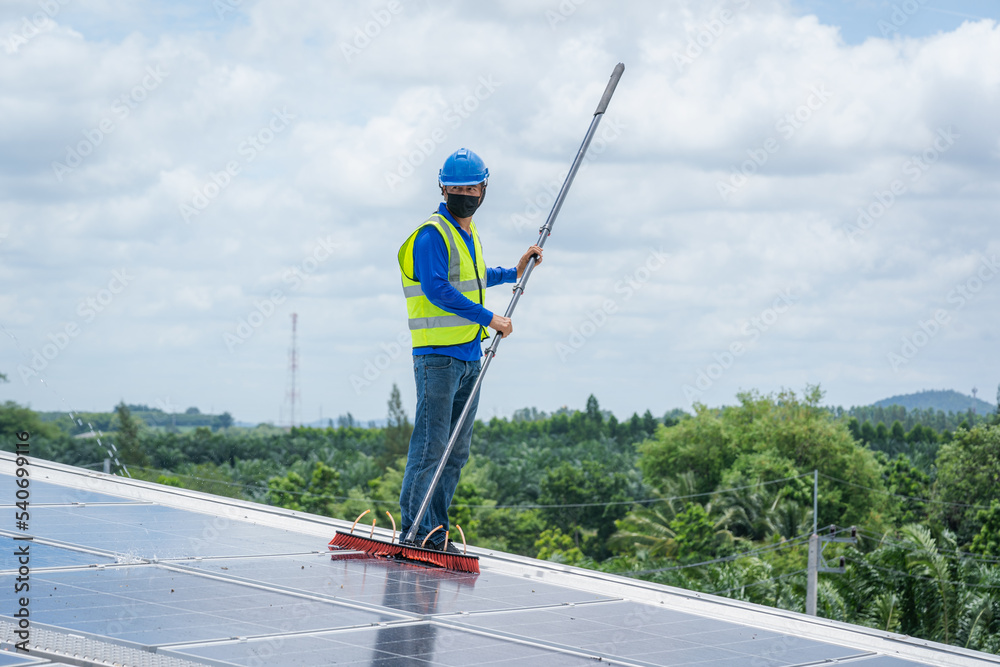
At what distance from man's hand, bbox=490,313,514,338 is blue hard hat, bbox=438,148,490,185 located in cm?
87

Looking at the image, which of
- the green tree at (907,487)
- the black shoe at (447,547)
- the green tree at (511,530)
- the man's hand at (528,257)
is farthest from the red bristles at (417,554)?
the green tree at (511,530)

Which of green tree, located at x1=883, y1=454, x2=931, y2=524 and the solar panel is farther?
green tree, located at x1=883, y1=454, x2=931, y2=524

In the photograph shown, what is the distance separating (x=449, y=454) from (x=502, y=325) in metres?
0.90

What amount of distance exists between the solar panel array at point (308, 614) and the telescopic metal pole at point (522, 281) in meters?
0.46

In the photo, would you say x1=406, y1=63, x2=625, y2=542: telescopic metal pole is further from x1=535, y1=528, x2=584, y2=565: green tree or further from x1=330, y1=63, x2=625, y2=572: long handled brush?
x1=535, y1=528, x2=584, y2=565: green tree

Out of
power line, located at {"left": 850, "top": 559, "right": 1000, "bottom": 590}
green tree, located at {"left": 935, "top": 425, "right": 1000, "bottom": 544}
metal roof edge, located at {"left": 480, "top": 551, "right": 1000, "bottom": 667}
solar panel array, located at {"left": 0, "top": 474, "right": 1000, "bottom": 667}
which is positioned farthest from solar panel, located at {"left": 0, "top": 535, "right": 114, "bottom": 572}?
green tree, located at {"left": 935, "top": 425, "right": 1000, "bottom": 544}

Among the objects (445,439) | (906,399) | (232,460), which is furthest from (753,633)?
(906,399)

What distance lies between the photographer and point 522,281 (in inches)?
284

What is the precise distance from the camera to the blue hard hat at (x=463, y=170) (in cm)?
686

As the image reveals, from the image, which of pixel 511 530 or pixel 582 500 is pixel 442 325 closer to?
pixel 511 530

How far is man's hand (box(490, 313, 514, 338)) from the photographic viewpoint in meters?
6.66

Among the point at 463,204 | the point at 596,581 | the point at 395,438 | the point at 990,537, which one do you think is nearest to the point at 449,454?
the point at 596,581

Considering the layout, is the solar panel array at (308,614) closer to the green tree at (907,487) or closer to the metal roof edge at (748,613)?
the metal roof edge at (748,613)

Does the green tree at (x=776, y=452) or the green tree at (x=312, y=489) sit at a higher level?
the green tree at (x=776, y=452)
